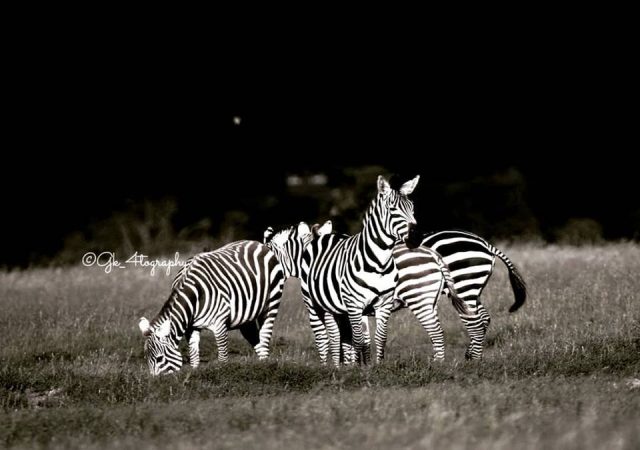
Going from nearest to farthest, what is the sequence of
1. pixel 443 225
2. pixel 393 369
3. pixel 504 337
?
pixel 393 369 < pixel 504 337 < pixel 443 225

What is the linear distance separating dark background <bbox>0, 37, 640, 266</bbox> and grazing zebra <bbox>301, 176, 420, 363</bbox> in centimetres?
1619

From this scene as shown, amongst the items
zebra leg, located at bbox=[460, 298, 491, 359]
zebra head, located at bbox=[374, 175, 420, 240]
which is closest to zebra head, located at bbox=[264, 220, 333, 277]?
zebra head, located at bbox=[374, 175, 420, 240]

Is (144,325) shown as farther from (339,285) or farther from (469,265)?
(469,265)

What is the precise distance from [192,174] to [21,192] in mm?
5376

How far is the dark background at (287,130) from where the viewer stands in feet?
97.2

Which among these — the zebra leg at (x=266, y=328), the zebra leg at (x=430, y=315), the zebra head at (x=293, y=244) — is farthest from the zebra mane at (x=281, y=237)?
the zebra leg at (x=430, y=315)

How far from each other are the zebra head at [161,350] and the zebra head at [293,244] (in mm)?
2672

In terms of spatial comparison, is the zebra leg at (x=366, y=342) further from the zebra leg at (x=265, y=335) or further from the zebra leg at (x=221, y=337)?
the zebra leg at (x=221, y=337)

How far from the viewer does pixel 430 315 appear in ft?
39.0

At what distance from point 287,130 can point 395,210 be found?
66.1ft

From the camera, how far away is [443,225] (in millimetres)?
27953

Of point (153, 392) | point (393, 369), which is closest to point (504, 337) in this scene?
point (393, 369)

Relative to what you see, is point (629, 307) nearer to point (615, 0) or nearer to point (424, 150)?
point (424, 150)

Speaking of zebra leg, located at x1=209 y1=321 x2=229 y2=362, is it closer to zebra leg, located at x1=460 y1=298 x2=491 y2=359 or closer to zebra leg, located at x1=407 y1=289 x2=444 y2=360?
zebra leg, located at x1=407 y1=289 x2=444 y2=360
